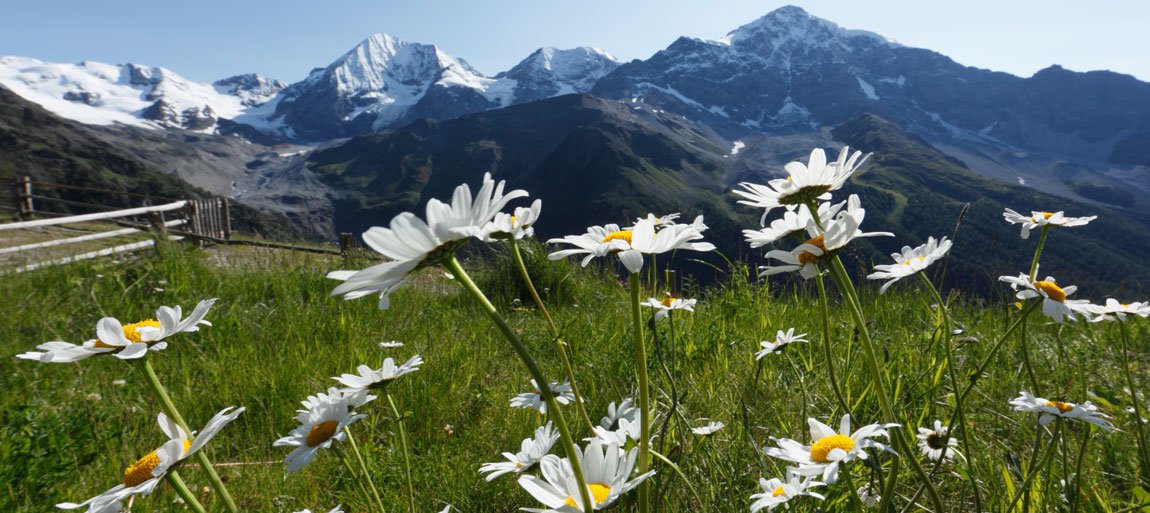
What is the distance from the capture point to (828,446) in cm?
94

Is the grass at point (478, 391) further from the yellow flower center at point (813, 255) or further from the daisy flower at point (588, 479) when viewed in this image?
the yellow flower center at point (813, 255)

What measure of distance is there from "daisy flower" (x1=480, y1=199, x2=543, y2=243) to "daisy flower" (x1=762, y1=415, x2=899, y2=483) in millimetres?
538

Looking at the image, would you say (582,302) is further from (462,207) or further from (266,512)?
(462,207)

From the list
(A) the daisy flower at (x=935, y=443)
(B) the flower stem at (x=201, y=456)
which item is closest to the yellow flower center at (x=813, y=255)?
(A) the daisy flower at (x=935, y=443)

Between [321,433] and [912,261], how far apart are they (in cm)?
127

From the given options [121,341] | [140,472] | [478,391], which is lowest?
[478,391]

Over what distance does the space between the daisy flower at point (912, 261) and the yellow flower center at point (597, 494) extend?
1.93 feet

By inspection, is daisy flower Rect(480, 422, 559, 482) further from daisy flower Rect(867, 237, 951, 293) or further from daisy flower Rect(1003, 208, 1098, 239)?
daisy flower Rect(1003, 208, 1098, 239)

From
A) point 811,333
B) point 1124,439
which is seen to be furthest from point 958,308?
point 1124,439

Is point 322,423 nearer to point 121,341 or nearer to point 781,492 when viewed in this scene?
point 121,341

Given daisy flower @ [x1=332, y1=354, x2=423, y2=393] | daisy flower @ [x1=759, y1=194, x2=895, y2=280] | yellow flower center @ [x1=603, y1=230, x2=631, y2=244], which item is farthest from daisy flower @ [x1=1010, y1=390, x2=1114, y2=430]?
daisy flower @ [x1=332, y1=354, x2=423, y2=393]

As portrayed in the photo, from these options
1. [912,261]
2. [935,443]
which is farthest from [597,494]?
[935,443]

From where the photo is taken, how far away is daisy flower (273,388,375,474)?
1111 mm

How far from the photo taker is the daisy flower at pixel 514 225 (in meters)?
0.87
